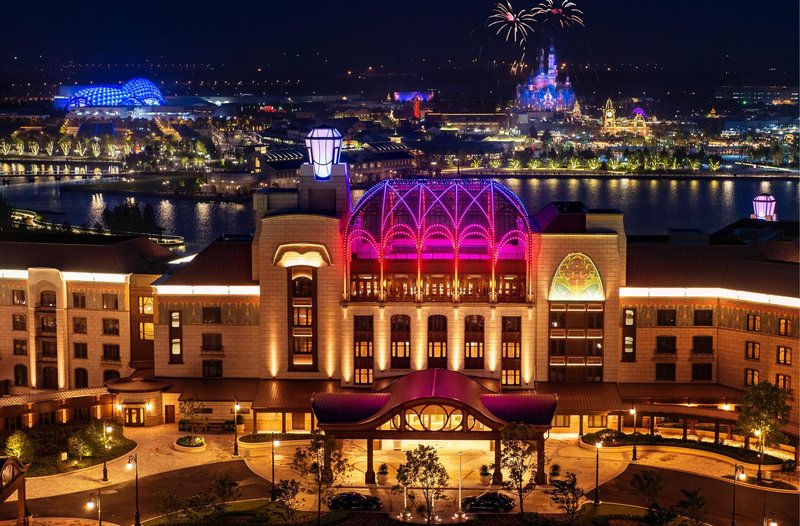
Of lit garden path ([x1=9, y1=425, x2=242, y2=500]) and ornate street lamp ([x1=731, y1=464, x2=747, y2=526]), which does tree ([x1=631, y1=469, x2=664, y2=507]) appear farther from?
lit garden path ([x1=9, y1=425, x2=242, y2=500])

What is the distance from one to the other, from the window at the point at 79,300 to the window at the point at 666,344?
58.3ft

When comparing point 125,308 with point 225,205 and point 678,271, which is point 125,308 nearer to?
point 678,271

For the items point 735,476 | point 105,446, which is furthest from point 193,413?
point 735,476

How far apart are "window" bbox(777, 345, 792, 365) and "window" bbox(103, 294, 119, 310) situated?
65.5 feet

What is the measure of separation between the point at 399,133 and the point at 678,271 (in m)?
156

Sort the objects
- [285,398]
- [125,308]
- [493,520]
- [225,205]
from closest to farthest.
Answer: [493,520] < [285,398] < [125,308] < [225,205]

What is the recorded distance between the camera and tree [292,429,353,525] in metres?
27.7

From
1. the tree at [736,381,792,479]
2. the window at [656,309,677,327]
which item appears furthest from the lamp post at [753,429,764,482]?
the window at [656,309,677,327]

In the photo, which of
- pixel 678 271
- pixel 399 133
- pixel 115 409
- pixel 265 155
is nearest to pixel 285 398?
pixel 115 409

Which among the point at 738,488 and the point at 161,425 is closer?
the point at 738,488

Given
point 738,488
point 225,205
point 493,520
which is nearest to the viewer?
point 493,520

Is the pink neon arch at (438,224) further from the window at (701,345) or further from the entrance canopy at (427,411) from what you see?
the window at (701,345)

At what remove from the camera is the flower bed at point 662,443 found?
30.9 m

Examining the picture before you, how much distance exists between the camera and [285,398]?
34219mm
